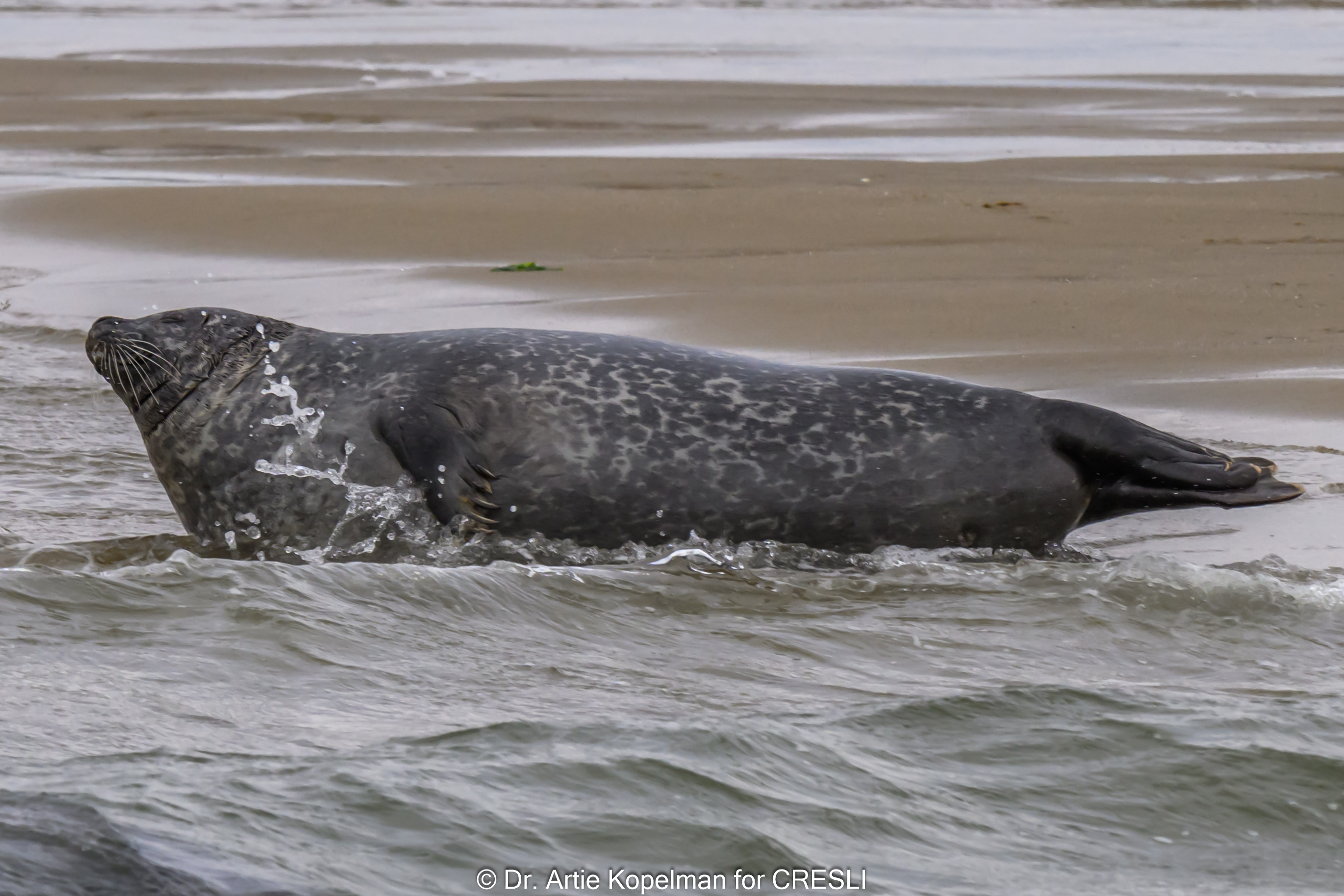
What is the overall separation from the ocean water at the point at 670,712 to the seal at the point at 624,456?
103 mm

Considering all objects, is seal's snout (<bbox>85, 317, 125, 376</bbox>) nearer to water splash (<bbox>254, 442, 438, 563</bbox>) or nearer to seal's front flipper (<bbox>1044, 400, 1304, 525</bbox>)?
water splash (<bbox>254, 442, 438, 563</bbox>)

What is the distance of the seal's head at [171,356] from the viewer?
15.2 feet

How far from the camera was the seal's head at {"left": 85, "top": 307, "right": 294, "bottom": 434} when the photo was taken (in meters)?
4.63

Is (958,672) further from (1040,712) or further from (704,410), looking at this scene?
(704,410)

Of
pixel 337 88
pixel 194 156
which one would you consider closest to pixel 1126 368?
pixel 194 156

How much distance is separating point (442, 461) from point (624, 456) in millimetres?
449

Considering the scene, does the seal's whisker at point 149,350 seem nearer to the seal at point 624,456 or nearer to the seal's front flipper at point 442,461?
the seal at point 624,456

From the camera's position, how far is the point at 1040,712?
10.8 ft

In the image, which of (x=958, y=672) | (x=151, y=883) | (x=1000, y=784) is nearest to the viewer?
(x=151, y=883)

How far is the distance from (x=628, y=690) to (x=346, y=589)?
783 mm

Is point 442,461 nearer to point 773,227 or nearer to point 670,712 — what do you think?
point 670,712

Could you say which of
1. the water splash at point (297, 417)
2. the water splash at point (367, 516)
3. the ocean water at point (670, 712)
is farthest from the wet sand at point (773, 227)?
the water splash at point (297, 417)

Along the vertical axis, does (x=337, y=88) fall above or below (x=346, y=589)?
above

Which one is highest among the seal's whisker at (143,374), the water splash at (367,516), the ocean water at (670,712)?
the seal's whisker at (143,374)
